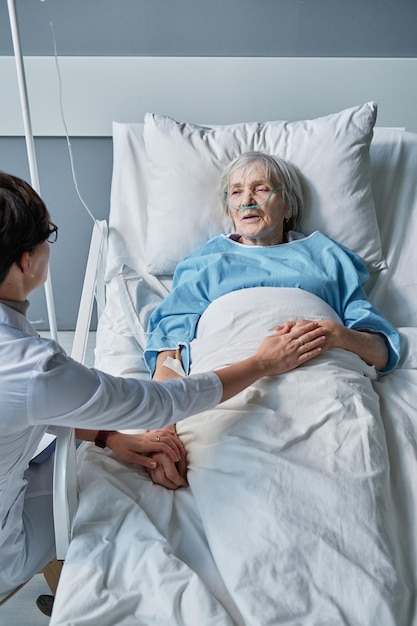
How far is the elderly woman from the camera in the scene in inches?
75.2

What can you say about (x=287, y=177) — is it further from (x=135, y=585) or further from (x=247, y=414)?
(x=135, y=585)

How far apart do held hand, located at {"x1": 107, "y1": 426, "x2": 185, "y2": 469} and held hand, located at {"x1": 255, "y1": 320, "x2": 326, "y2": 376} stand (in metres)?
0.26

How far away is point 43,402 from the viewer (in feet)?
3.79

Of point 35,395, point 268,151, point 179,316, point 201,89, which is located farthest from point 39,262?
point 201,89

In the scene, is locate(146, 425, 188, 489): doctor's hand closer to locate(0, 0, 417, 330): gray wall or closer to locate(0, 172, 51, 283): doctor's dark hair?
locate(0, 172, 51, 283): doctor's dark hair

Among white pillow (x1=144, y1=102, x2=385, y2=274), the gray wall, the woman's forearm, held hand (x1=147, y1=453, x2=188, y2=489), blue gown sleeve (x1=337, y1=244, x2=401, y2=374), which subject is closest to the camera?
held hand (x1=147, y1=453, x2=188, y2=489)

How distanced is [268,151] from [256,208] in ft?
1.00

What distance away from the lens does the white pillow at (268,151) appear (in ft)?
7.12

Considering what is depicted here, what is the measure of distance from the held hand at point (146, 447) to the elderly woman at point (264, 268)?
30cm

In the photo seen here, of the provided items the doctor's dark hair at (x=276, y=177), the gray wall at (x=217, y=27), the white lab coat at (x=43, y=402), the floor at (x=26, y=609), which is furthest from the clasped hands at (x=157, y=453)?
the gray wall at (x=217, y=27)

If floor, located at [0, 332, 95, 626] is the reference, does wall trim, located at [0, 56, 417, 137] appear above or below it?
above

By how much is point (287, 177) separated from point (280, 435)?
36.5 inches

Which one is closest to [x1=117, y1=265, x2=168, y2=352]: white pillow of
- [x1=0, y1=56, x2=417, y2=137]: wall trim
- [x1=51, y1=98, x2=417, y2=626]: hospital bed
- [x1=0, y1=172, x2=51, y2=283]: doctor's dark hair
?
[x1=51, y1=98, x2=417, y2=626]: hospital bed

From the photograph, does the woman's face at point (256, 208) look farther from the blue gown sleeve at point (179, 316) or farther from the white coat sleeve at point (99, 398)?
the white coat sleeve at point (99, 398)
